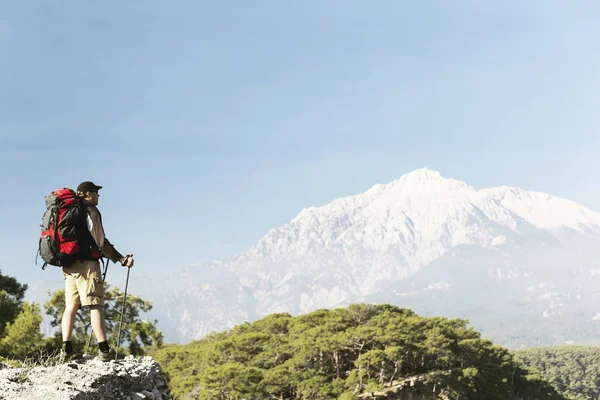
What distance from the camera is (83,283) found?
6.40 metres

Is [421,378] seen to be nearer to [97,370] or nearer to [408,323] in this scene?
[408,323]

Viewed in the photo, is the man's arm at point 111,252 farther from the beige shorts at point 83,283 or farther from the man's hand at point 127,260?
the beige shorts at point 83,283

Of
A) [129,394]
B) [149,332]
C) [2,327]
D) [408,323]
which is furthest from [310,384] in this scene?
[129,394]

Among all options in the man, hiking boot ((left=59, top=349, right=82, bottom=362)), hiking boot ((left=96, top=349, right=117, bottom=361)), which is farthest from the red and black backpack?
hiking boot ((left=96, top=349, right=117, bottom=361))

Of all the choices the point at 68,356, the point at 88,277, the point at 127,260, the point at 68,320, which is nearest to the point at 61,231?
the point at 88,277

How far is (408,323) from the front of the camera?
50719mm

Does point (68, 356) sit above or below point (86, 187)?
below

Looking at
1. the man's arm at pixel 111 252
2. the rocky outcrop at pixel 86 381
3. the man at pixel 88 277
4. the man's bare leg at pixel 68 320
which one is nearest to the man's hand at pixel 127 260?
the man's arm at pixel 111 252

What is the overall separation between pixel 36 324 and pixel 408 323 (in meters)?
39.9

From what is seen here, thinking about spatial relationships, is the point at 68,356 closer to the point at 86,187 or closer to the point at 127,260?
the point at 127,260

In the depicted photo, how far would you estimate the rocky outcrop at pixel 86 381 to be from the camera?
5082 millimetres

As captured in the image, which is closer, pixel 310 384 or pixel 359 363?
pixel 310 384

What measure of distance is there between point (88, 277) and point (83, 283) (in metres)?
0.10

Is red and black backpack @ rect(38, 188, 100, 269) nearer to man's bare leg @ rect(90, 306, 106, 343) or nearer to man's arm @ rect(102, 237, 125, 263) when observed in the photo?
man's arm @ rect(102, 237, 125, 263)
